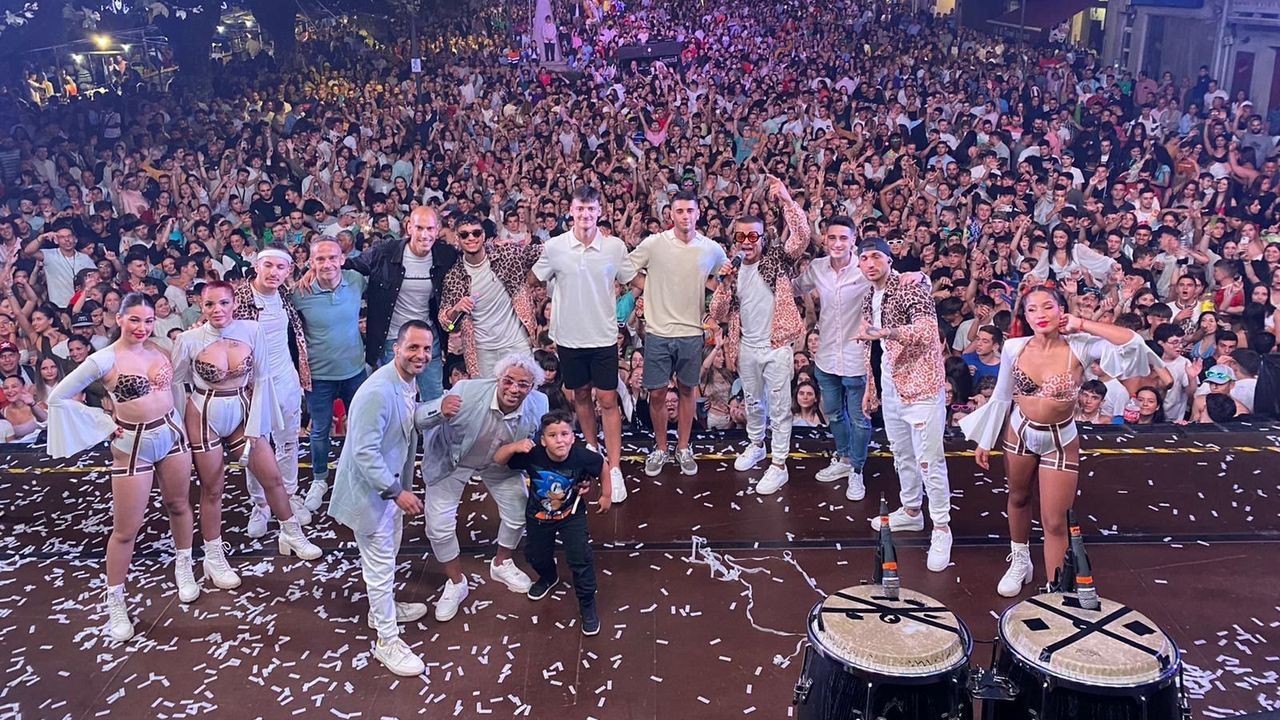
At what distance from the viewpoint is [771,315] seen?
617 centimetres

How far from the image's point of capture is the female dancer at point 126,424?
4.71 meters

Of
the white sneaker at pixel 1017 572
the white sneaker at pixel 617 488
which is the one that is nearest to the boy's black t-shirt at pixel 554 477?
the white sneaker at pixel 617 488

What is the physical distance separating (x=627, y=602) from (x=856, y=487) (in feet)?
6.02

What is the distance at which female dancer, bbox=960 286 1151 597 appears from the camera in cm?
465

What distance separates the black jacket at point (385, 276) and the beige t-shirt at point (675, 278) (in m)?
1.16

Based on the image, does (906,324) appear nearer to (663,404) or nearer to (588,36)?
(663,404)

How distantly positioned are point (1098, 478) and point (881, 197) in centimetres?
501

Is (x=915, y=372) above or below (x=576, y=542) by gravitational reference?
above

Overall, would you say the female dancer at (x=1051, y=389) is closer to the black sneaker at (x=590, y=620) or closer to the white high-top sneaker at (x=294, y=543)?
Answer: the black sneaker at (x=590, y=620)

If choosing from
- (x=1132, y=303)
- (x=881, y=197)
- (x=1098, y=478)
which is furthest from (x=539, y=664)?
(x=881, y=197)

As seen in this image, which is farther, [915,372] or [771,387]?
[771,387]

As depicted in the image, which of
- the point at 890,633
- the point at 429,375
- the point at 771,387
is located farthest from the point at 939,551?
the point at 429,375

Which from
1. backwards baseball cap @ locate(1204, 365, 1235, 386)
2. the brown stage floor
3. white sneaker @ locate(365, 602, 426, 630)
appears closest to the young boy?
the brown stage floor

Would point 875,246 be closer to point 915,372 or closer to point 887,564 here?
point 915,372
